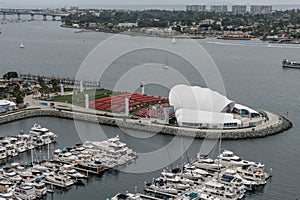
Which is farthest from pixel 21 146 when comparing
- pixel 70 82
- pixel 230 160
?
pixel 70 82

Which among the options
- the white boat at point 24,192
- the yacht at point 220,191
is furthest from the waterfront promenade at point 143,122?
the white boat at point 24,192

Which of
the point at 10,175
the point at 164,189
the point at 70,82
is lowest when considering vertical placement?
the point at 164,189

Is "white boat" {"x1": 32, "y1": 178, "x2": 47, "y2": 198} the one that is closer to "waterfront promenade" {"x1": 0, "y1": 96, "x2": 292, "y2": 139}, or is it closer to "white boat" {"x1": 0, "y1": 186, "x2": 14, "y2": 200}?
"white boat" {"x1": 0, "y1": 186, "x2": 14, "y2": 200}

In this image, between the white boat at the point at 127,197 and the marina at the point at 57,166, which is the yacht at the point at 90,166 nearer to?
the marina at the point at 57,166

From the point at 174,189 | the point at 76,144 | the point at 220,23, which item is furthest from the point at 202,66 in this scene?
the point at 220,23

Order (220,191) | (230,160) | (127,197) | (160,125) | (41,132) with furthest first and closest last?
(160,125) → (41,132) → (230,160) → (220,191) → (127,197)

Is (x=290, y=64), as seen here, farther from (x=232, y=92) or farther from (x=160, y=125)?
(x=160, y=125)

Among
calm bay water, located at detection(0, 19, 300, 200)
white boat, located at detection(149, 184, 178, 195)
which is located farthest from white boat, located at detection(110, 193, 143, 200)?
white boat, located at detection(149, 184, 178, 195)

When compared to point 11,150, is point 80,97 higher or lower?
higher
